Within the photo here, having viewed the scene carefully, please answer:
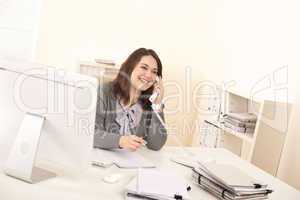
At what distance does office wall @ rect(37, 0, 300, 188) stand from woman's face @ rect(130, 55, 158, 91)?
892 millimetres

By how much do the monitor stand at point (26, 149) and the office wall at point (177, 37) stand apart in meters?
1.87

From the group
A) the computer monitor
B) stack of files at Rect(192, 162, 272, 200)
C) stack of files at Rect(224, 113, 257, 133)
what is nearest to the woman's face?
stack of files at Rect(224, 113, 257, 133)

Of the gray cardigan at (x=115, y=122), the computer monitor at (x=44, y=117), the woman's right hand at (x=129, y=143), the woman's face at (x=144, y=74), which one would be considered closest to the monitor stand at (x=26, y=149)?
the computer monitor at (x=44, y=117)

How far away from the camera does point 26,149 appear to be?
1486mm

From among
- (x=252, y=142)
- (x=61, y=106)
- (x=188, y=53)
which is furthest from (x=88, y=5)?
(x=61, y=106)

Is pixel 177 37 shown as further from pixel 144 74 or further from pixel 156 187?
pixel 156 187

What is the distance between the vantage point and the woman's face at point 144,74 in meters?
2.44

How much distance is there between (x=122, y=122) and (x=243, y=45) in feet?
4.39

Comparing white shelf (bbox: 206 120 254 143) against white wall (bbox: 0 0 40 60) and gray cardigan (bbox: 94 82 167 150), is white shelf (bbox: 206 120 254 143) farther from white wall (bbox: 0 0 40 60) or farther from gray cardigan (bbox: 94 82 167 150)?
white wall (bbox: 0 0 40 60)

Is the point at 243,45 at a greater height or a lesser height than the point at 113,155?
greater

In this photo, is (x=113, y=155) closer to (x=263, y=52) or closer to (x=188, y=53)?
(x=263, y=52)

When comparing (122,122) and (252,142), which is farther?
(252,142)

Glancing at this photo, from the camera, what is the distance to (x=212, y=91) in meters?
3.50

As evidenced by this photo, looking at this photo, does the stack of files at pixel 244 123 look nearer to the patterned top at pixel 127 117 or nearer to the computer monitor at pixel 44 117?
the patterned top at pixel 127 117
